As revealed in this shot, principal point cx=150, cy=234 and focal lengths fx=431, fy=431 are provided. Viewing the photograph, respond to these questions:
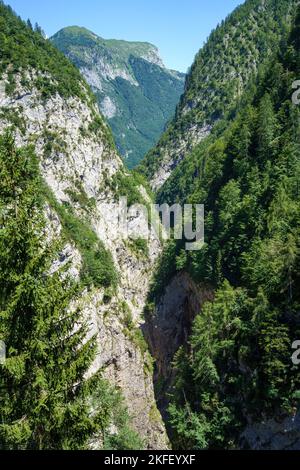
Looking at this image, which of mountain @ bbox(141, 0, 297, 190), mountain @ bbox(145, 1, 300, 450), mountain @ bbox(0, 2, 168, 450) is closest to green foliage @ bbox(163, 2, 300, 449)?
mountain @ bbox(145, 1, 300, 450)

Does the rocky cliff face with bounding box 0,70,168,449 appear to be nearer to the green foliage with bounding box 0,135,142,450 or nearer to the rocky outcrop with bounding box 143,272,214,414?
the rocky outcrop with bounding box 143,272,214,414

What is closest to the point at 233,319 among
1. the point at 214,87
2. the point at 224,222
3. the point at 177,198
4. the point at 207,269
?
the point at 207,269

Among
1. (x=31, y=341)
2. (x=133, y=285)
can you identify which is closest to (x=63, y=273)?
(x=31, y=341)

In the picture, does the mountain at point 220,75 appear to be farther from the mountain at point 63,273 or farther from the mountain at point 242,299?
the mountain at point 242,299

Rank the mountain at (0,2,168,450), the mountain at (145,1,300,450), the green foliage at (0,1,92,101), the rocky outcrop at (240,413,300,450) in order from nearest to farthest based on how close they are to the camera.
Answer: the mountain at (0,2,168,450), the rocky outcrop at (240,413,300,450), the mountain at (145,1,300,450), the green foliage at (0,1,92,101)

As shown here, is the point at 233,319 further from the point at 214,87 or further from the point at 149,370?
the point at 214,87

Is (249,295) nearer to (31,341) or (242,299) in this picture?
(242,299)

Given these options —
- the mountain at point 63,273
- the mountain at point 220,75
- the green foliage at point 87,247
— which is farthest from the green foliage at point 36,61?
the mountain at point 220,75
